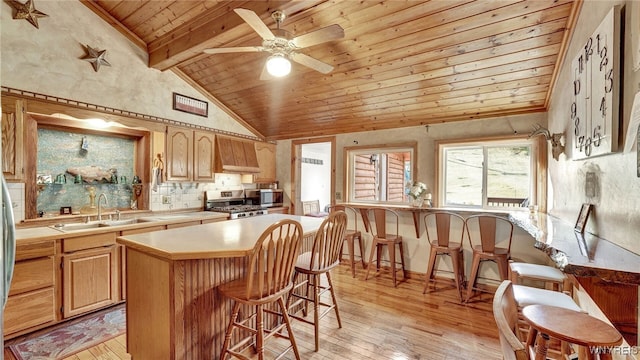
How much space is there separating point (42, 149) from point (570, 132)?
16.6 feet

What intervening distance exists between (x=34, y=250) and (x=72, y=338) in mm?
836

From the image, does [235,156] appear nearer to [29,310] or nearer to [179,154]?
[179,154]

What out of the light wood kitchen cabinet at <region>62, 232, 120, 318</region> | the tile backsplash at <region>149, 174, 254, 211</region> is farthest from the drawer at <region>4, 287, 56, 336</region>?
the tile backsplash at <region>149, 174, 254, 211</region>

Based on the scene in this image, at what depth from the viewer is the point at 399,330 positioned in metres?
2.61

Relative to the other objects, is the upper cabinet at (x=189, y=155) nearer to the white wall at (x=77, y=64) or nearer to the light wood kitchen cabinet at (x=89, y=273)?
the white wall at (x=77, y=64)

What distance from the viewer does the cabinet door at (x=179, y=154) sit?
3.86m

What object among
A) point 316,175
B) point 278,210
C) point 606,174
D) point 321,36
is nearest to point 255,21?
point 321,36

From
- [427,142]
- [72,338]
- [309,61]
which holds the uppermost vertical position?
[309,61]

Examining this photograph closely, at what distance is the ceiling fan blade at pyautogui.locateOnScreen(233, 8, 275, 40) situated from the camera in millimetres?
1837

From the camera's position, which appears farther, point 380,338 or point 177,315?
point 380,338

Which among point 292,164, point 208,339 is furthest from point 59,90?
point 292,164

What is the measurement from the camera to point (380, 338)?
2484 mm

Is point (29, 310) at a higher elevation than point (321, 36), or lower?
lower

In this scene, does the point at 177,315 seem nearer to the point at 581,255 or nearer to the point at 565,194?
the point at 581,255
